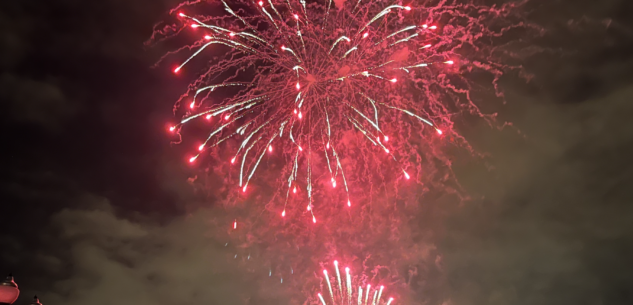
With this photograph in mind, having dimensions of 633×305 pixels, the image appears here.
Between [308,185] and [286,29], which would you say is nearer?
[286,29]

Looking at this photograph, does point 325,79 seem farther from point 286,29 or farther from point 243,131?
point 243,131

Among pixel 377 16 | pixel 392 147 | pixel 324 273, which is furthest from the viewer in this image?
pixel 324 273

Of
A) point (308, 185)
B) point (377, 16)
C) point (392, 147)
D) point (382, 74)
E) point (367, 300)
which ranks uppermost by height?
point (377, 16)

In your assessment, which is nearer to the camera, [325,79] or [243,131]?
[325,79]

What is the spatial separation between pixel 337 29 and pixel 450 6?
109 inches

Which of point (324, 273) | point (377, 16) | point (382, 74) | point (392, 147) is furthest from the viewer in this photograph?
point (324, 273)

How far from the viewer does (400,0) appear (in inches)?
369

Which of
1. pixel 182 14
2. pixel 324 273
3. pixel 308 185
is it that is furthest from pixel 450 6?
pixel 324 273

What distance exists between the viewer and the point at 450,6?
9352mm

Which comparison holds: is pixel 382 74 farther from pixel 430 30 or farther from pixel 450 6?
pixel 450 6

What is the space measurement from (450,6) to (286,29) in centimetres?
398

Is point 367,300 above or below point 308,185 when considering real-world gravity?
below

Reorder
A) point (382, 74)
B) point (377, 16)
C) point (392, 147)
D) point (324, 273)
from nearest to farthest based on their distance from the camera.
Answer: point (377, 16), point (382, 74), point (392, 147), point (324, 273)

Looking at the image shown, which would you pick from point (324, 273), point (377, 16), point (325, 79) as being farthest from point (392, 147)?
point (324, 273)
